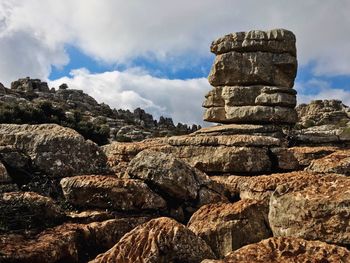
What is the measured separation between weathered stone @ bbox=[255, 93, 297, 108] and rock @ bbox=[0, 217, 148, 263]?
1757 centimetres

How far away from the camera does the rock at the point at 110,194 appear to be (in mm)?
9469

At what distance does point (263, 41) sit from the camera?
26.5 m

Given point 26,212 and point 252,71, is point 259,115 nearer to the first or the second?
point 252,71

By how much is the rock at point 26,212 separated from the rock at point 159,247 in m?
2.48

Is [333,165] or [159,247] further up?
[333,165]

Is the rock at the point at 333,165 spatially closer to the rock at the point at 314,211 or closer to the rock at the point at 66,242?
the rock at the point at 314,211

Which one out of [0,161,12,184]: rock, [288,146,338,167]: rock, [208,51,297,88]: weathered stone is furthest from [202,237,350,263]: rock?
[208,51,297,88]: weathered stone

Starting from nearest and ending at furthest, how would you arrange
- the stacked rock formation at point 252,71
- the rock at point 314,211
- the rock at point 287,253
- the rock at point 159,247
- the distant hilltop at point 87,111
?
1. the rock at point 287,253
2. the rock at point 159,247
3. the rock at point 314,211
4. the stacked rock formation at point 252,71
5. the distant hilltop at point 87,111

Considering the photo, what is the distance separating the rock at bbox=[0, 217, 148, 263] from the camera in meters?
7.14

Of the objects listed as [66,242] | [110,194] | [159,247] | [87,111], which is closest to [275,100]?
[110,194]

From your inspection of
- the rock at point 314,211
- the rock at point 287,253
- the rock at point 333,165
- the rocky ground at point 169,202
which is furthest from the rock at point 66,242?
the rock at point 333,165

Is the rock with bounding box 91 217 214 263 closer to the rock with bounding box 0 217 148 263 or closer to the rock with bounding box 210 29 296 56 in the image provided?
the rock with bounding box 0 217 148 263

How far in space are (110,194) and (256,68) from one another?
733 inches

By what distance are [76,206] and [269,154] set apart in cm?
731
